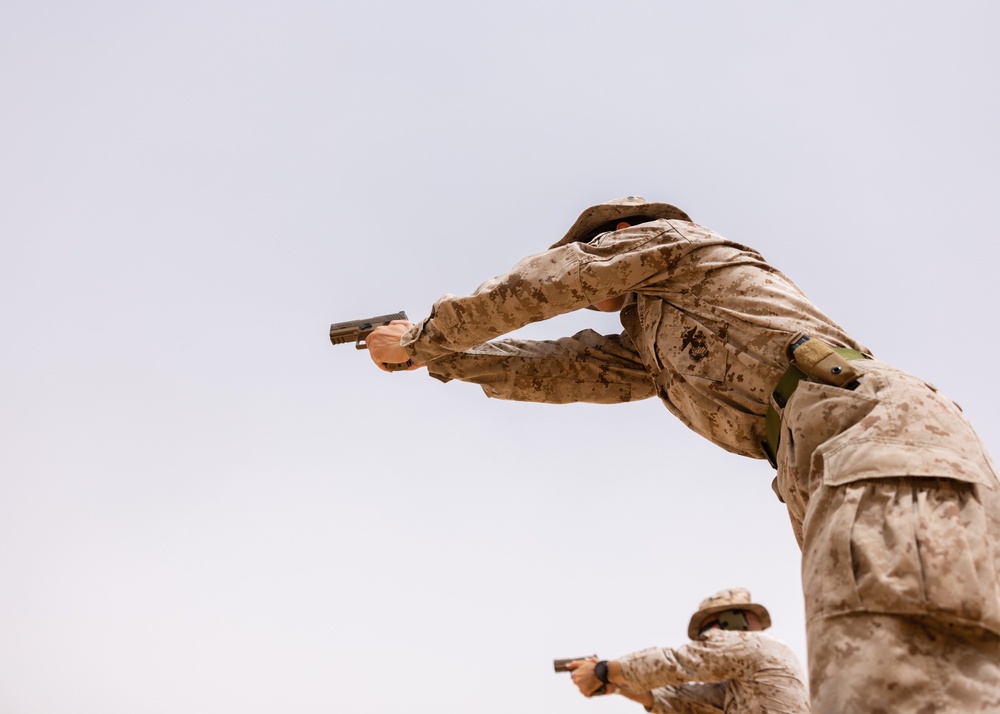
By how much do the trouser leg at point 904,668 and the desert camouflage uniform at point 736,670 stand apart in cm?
505

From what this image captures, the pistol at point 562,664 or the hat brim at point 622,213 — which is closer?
the hat brim at point 622,213

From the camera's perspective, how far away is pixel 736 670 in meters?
7.43

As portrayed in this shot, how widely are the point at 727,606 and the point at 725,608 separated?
0.15ft

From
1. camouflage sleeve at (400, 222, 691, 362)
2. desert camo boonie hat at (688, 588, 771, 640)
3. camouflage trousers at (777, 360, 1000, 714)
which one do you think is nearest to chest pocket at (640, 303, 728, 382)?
camouflage sleeve at (400, 222, 691, 362)

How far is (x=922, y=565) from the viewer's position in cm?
254

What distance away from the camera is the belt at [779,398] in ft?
10.9

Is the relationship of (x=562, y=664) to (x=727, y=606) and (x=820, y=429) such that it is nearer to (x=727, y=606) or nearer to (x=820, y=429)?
(x=727, y=606)

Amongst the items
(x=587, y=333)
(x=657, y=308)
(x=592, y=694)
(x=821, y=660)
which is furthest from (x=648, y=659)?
(x=821, y=660)

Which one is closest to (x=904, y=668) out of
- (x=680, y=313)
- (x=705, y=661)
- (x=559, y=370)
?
(x=680, y=313)

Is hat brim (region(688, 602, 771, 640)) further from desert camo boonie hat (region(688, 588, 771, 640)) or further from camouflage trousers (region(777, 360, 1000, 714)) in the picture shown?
camouflage trousers (region(777, 360, 1000, 714))

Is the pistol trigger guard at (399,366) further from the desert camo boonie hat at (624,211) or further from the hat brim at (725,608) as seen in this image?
the hat brim at (725,608)

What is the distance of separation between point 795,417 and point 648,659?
5.21 meters

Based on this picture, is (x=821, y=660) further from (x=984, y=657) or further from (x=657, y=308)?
(x=657, y=308)

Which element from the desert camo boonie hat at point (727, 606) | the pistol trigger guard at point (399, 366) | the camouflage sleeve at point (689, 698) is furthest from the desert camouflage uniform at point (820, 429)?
the camouflage sleeve at point (689, 698)
